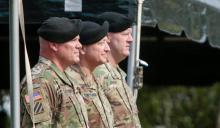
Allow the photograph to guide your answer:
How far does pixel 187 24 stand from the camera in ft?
19.4

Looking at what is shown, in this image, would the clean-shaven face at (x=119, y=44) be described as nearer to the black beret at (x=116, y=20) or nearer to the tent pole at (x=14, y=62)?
the black beret at (x=116, y=20)

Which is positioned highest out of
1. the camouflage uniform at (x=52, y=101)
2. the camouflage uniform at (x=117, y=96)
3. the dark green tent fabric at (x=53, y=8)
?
the dark green tent fabric at (x=53, y=8)

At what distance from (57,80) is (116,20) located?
0.81m

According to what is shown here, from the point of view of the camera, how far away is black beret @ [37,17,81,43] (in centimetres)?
441

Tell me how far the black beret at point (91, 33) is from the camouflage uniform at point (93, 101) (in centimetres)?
15

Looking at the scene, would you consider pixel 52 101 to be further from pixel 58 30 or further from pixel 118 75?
pixel 118 75

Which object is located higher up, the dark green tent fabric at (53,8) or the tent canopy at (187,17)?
the dark green tent fabric at (53,8)

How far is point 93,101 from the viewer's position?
4750mm

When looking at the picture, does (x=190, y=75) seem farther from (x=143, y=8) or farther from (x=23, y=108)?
(x=23, y=108)

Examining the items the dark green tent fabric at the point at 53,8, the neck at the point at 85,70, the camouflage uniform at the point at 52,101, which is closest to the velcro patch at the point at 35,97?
the camouflage uniform at the point at 52,101

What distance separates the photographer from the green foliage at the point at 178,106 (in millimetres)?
21562

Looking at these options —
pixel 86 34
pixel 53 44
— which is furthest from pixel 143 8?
pixel 53 44

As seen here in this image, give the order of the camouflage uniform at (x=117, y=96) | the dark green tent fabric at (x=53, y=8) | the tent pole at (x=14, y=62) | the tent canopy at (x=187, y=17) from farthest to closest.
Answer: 1. the tent canopy at (x=187, y=17)
2. the camouflage uniform at (x=117, y=96)
3. the dark green tent fabric at (x=53, y=8)
4. the tent pole at (x=14, y=62)

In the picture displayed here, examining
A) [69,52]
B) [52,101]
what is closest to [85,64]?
[69,52]
